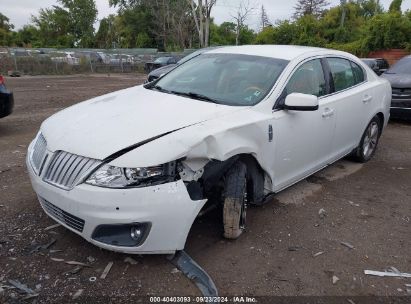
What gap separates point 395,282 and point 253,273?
1.05 m

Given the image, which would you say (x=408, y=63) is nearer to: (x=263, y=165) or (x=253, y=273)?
(x=263, y=165)

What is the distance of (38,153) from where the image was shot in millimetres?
3188

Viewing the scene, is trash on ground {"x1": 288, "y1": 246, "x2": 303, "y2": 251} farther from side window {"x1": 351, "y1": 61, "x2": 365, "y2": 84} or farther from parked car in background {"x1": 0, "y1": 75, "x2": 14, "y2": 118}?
parked car in background {"x1": 0, "y1": 75, "x2": 14, "y2": 118}

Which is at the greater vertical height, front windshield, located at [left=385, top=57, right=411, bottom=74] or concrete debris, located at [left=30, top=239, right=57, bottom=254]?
front windshield, located at [left=385, top=57, right=411, bottom=74]

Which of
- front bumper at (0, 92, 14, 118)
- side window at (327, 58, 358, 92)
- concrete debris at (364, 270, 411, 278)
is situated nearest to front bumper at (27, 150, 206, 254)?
concrete debris at (364, 270, 411, 278)

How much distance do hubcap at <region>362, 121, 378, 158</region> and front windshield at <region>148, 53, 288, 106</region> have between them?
2267mm

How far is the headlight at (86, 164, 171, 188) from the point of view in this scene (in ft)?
8.64

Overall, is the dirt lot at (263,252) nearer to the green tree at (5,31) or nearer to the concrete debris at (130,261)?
the concrete debris at (130,261)

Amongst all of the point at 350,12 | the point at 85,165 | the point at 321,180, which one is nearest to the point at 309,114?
the point at 321,180

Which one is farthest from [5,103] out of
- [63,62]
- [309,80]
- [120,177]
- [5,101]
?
[63,62]

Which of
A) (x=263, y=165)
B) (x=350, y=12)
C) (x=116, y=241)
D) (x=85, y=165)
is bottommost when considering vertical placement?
(x=116, y=241)

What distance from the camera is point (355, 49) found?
2527 centimetres

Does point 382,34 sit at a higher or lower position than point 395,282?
higher

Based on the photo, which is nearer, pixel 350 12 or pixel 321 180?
pixel 321 180
